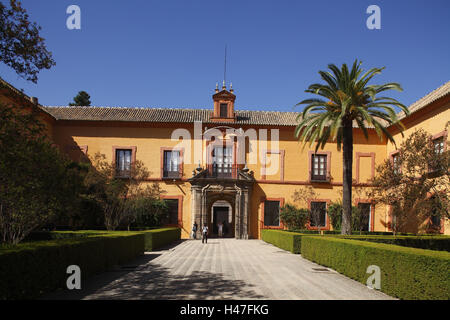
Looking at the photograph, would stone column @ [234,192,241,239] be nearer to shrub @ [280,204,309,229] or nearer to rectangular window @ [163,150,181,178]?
shrub @ [280,204,309,229]

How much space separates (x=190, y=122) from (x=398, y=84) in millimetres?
14737

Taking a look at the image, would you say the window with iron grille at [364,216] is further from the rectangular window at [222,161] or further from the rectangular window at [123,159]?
the rectangular window at [123,159]

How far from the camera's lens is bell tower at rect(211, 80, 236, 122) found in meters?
27.5

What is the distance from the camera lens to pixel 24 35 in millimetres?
7527

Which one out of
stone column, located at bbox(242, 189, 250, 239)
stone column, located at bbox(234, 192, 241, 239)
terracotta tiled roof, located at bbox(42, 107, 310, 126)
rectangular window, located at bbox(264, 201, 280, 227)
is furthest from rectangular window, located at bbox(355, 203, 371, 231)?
stone column, located at bbox(234, 192, 241, 239)

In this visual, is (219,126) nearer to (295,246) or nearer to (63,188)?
(295,246)

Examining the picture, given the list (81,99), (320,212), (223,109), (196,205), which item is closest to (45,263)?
(196,205)

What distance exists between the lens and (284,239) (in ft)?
61.5

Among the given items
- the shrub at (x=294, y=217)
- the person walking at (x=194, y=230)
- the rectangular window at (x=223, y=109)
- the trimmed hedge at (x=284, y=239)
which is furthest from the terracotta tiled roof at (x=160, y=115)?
the trimmed hedge at (x=284, y=239)

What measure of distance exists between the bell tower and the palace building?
0.25 ft

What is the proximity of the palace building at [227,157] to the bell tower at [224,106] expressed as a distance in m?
0.08

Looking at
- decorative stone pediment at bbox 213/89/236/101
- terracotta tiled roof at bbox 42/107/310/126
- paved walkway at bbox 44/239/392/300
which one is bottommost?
paved walkway at bbox 44/239/392/300

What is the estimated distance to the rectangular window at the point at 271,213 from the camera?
2698 cm

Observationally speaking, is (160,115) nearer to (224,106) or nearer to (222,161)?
(224,106)
